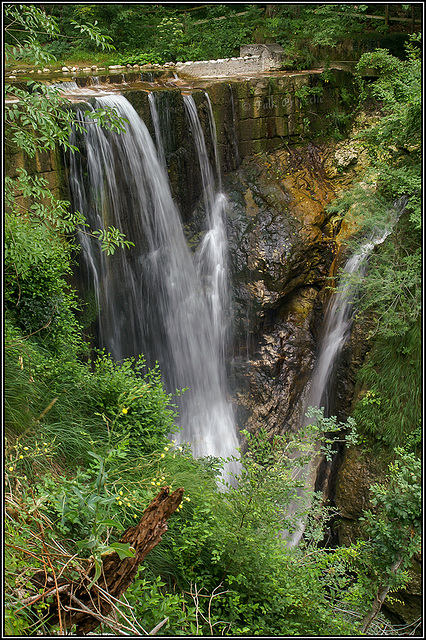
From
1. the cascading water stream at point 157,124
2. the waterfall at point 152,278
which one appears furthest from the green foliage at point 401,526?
the cascading water stream at point 157,124

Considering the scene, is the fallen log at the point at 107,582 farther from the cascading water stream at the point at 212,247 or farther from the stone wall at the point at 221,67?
the stone wall at the point at 221,67

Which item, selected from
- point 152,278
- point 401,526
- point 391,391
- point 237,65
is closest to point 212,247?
point 152,278

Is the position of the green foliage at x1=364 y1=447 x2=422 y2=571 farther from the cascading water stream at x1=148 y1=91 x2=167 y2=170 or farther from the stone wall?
the stone wall

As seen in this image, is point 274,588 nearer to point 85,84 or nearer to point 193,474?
point 193,474

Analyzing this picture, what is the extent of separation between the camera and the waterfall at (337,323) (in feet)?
24.6

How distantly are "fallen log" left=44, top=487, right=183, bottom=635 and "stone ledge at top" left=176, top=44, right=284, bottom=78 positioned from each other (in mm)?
10913

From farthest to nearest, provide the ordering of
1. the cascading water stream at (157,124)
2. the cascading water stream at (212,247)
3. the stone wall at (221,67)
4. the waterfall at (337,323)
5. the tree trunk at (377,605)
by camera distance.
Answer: the stone wall at (221,67) < the cascading water stream at (212,247) < the cascading water stream at (157,124) < the waterfall at (337,323) < the tree trunk at (377,605)

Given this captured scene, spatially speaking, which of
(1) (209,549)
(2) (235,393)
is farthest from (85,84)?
(1) (209,549)

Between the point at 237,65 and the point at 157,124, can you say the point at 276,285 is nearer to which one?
the point at 157,124

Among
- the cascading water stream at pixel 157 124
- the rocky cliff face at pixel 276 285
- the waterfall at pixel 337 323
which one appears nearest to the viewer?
the waterfall at pixel 337 323

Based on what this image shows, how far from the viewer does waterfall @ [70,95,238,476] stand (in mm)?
7316

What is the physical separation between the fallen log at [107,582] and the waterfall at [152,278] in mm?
5405

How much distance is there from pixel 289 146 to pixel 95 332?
606 cm

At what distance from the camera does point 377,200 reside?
7.57 meters
